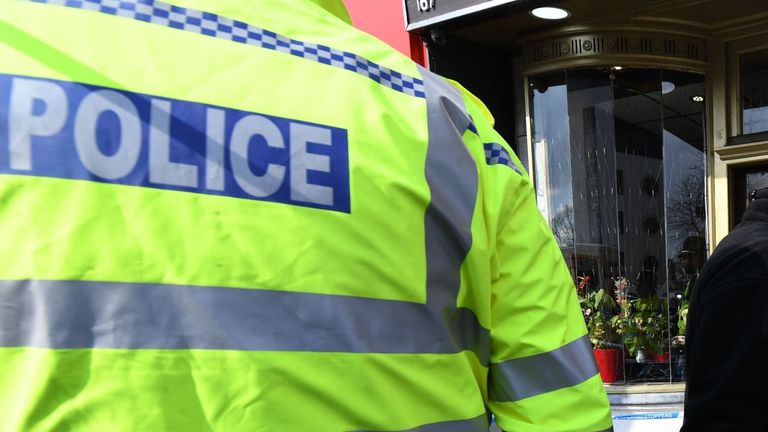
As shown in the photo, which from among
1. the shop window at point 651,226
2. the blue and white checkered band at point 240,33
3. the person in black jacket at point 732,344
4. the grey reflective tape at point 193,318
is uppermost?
the blue and white checkered band at point 240,33

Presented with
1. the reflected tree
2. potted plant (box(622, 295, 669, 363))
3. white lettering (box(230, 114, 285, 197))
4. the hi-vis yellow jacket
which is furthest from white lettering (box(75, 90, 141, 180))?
the reflected tree

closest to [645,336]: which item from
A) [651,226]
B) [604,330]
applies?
[604,330]

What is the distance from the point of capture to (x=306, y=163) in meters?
0.88

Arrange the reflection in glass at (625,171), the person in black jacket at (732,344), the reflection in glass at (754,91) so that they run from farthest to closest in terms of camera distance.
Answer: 1. the reflection in glass at (625,171)
2. the reflection in glass at (754,91)
3. the person in black jacket at (732,344)

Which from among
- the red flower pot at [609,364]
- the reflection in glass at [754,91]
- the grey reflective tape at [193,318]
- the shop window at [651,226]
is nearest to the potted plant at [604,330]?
the red flower pot at [609,364]

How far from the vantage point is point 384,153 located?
93 centimetres

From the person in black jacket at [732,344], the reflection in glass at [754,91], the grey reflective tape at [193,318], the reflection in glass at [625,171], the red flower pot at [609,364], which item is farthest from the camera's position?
the reflection in glass at [625,171]

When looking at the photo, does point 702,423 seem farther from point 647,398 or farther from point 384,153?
point 647,398

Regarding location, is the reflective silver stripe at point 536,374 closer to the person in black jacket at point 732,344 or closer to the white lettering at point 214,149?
the white lettering at point 214,149

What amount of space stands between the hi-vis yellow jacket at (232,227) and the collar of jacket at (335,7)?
2cm

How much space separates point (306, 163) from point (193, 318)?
0.26 meters

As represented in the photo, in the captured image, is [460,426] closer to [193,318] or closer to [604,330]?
[193,318]

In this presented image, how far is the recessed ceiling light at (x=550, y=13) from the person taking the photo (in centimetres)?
467

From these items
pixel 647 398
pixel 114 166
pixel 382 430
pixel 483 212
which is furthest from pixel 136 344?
pixel 647 398
